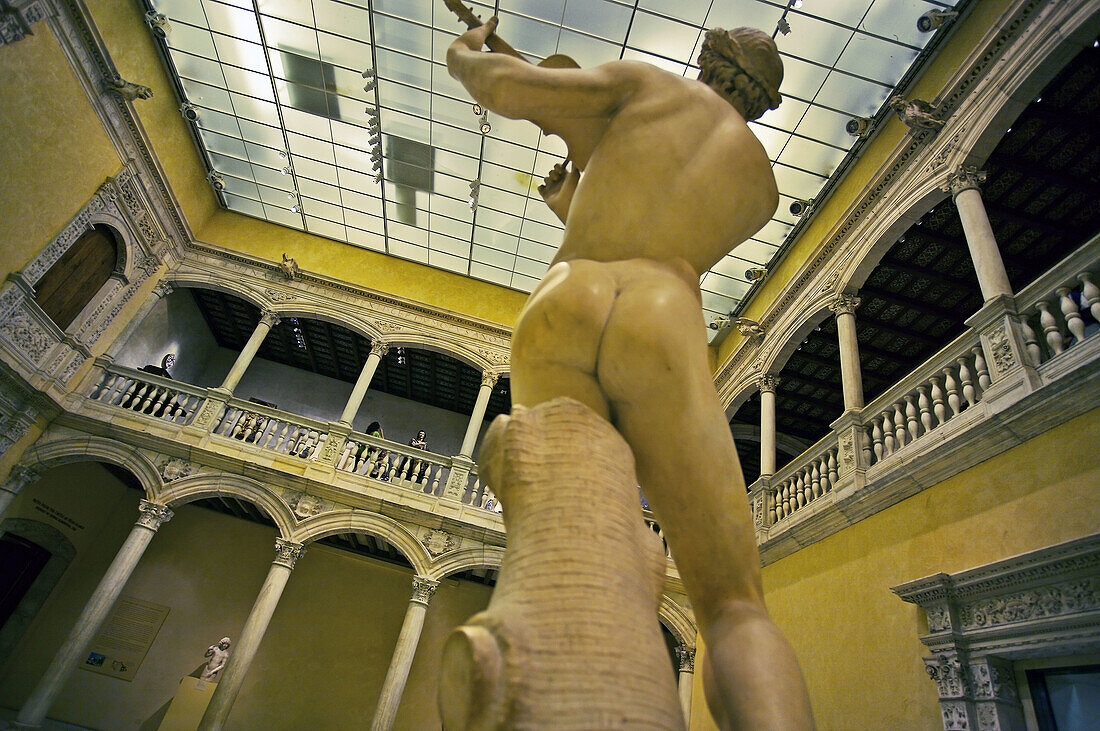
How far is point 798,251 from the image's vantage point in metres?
9.05

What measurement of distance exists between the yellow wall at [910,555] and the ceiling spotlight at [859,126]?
15.9 feet

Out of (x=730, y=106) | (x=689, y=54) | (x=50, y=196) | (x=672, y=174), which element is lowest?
(x=672, y=174)

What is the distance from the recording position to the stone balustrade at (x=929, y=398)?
182 inches

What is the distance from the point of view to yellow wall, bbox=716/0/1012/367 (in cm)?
629

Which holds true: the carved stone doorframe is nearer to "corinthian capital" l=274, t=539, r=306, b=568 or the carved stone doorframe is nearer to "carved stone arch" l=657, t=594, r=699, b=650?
"carved stone arch" l=657, t=594, r=699, b=650

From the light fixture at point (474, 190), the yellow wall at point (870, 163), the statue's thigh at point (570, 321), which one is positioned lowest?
the statue's thigh at point (570, 321)

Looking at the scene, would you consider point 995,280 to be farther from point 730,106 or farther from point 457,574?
point 457,574

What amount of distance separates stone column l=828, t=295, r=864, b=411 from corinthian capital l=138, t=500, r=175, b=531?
9.27 m

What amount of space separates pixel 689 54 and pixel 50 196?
8522 mm

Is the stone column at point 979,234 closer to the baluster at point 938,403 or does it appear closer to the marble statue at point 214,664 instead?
the baluster at point 938,403

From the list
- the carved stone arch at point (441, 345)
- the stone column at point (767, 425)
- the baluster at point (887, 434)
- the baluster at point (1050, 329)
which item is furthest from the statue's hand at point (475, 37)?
the carved stone arch at point (441, 345)

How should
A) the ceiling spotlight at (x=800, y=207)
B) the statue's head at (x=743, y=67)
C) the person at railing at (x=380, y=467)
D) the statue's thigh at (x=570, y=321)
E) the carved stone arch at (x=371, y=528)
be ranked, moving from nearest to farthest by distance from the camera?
the statue's thigh at (x=570, y=321), the statue's head at (x=743, y=67), the ceiling spotlight at (x=800, y=207), the carved stone arch at (x=371, y=528), the person at railing at (x=380, y=467)

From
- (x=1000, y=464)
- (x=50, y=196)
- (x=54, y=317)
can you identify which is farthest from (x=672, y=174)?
(x=54, y=317)

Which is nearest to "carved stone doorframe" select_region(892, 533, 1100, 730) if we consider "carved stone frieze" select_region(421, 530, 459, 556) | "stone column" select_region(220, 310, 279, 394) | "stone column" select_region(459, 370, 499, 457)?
"carved stone frieze" select_region(421, 530, 459, 556)
